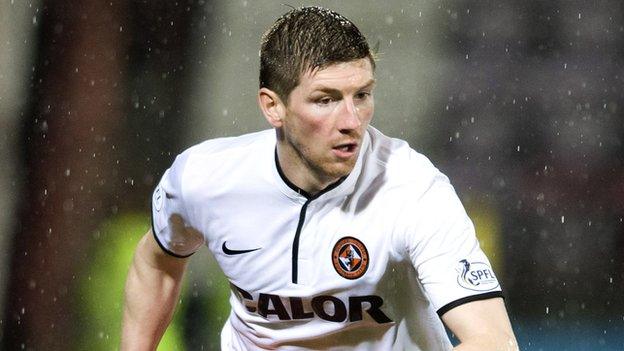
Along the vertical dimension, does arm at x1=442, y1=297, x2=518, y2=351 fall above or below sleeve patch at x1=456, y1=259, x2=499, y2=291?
below

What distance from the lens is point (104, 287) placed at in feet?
15.8

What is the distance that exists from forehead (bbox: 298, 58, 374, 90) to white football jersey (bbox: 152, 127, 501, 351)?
22 cm

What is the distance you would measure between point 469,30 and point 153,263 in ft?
7.88

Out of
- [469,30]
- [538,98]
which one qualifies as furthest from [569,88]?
[469,30]

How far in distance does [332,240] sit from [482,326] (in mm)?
455

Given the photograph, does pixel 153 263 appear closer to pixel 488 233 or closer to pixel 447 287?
pixel 447 287

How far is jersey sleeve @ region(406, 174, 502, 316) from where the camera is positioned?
Answer: 2.41m

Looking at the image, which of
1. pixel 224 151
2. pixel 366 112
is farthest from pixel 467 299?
pixel 224 151

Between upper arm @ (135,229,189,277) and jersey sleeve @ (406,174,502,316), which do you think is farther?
upper arm @ (135,229,189,277)

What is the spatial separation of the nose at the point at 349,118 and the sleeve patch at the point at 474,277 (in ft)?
1.19

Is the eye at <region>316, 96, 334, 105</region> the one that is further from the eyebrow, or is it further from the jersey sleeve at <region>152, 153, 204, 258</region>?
the jersey sleeve at <region>152, 153, 204, 258</region>

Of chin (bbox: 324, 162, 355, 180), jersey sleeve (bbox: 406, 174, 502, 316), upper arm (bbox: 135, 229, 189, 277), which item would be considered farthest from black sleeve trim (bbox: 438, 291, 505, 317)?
upper arm (bbox: 135, 229, 189, 277)

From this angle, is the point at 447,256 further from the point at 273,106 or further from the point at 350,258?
the point at 273,106

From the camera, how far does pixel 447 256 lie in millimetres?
2447
